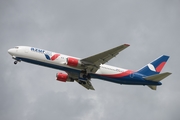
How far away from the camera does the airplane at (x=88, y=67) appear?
56.7 metres

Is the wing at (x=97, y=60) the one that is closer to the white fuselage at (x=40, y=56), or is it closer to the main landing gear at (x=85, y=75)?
the main landing gear at (x=85, y=75)

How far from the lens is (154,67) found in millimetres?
62281

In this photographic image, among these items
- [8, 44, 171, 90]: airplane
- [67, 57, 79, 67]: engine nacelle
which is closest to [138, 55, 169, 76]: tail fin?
[8, 44, 171, 90]: airplane

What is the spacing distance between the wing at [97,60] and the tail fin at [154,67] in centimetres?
854

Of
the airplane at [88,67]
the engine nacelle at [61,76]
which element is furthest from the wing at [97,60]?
the engine nacelle at [61,76]

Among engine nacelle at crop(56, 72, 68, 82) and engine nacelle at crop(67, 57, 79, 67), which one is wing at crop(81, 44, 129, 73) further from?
engine nacelle at crop(56, 72, 68, 82)

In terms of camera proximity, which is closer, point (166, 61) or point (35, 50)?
point (35, 50)

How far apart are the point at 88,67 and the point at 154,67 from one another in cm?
1305

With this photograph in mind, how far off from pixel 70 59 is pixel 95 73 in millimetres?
5453

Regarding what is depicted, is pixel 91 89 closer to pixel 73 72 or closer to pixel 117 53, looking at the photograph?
pixel 73 72

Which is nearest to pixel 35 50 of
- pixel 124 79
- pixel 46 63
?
pixel 46 63

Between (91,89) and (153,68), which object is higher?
(153,68)

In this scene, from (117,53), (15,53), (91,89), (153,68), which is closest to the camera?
(117,53)

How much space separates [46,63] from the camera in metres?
57.2
